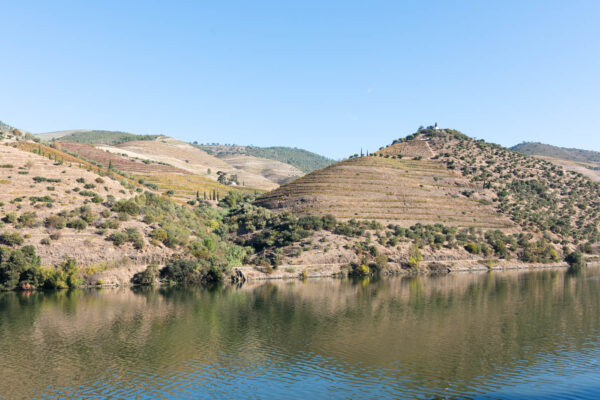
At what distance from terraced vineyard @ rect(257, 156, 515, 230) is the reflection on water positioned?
50.3 metres

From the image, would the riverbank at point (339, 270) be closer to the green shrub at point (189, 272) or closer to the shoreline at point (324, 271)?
the shoreline at point (324, 271)

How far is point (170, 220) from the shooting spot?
97.7 meters

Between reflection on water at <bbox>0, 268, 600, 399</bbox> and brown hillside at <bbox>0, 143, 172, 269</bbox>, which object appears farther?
brown hillside at <bbox>0, 143, 172, 269</bbox>

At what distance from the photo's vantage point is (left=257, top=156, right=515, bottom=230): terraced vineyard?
121 metres

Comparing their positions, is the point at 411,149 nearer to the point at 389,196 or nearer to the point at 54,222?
the point at 389,196

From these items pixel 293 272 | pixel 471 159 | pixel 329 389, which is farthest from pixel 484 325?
pixel 471 159

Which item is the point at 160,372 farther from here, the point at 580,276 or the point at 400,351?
the point at 580,276

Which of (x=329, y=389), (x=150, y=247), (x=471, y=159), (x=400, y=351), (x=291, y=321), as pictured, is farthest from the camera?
(x=471, y=159)

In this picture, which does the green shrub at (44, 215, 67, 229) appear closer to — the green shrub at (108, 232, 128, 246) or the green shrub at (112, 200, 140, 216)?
the green shrub at (108, 232, 128, 246)

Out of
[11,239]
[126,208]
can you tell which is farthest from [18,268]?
[126,208]

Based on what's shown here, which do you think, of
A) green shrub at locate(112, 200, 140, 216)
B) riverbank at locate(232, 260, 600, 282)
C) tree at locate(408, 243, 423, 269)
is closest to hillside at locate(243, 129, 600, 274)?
tree at locate(408, 243, 423, 269)

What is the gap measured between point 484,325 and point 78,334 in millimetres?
40610

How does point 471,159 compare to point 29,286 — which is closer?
point 29,286

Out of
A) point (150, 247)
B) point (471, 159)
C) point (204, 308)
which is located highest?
point (471, 159)
